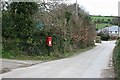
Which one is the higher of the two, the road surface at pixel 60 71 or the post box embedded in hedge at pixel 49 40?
the post box embedded in hedge at pixel 49 40

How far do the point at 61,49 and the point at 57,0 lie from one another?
6.31m

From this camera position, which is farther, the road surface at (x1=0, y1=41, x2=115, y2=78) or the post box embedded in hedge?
the post box embedded in hedge

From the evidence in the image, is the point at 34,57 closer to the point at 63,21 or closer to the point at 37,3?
the point at 37,3

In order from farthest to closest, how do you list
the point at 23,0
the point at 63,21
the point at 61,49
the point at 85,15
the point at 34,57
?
1. the point at 85,15
2. the point at 63,21
3. the point at 61,49
4. the point at 23,0
5. the point at 34,57

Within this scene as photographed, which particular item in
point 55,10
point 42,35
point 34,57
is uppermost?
point 55,10

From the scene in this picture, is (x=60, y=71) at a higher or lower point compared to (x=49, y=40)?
lower

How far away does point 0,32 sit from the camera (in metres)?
27.6

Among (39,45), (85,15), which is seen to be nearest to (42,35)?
(39,45)

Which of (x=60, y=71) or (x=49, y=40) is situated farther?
(x=49, y=40)

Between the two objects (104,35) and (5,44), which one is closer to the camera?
(5,44)

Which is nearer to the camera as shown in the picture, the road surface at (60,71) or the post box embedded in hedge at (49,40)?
the road surface at (60,71)

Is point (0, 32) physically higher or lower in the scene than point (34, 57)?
higher

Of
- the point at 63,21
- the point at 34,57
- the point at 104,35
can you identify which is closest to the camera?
the point at 34,57

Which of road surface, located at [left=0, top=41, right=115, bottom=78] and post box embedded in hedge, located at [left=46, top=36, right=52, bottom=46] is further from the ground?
post box embedded in hedge, located at [left=46, top=36, right=52, bottom=46]
